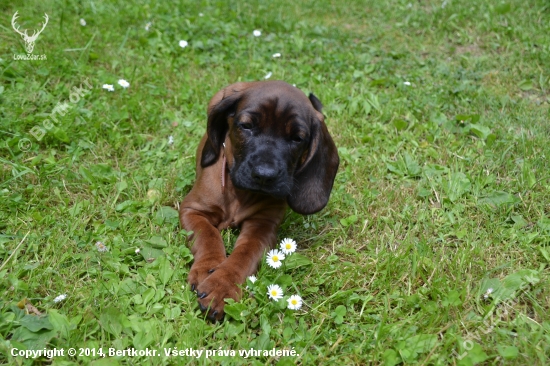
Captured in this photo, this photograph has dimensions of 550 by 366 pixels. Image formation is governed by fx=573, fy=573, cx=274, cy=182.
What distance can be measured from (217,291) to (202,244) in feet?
1.48

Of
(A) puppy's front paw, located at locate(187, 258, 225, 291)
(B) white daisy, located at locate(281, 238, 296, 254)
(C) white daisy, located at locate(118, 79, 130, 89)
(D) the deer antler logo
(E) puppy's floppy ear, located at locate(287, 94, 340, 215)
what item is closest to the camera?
(A) puppy's front paw, located at locate(187, 258, 225, 291)

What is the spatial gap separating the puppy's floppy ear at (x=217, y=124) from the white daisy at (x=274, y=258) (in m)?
0.79

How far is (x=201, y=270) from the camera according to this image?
10.3ft

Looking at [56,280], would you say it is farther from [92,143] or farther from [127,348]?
[92,143]

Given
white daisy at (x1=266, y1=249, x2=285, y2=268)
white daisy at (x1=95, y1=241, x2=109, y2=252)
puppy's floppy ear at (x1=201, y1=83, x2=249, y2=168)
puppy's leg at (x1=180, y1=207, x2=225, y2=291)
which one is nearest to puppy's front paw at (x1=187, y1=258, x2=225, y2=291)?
puppy's leg at (x1=180, y1=207, x2=225, y2=291)

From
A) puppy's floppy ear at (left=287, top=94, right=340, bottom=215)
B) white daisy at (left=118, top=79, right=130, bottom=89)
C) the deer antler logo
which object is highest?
puppy's floppy ear at (left=287, top=94, right=340, bottom=215)

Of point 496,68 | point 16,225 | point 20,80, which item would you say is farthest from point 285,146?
point 496,68

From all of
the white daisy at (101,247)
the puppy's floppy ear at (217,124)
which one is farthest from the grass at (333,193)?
the puppy's floppy ear at (217,124)

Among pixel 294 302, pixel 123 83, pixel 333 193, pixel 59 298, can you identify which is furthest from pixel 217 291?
pixel 123 83

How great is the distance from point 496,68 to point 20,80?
465 centimetres

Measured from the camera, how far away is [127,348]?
2670 millimetres

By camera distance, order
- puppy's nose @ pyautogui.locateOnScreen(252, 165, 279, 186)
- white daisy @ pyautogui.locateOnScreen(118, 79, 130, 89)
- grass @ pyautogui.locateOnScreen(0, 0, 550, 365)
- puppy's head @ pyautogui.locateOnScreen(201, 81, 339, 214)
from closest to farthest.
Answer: grass @ pyautogui.locateOnScreen(0, 0, 550, 365) < puppy's nose @ pyautogui.locateOnScreen(252, 165, 279, 186) < puppy's head @ pyautogui.locateOnScreen(201, 81, 339, 214) < white daisy @ pyautogui.locateOnScreen(118, 79, 130, 89)

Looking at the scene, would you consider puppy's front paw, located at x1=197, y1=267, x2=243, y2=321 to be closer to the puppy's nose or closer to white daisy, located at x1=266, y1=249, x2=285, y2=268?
white daisy, located at x1=266, y1=249, x2=285, y2=268

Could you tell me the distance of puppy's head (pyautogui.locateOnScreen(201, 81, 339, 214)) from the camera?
3291mm
